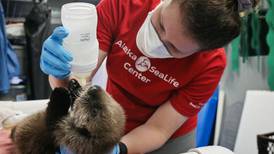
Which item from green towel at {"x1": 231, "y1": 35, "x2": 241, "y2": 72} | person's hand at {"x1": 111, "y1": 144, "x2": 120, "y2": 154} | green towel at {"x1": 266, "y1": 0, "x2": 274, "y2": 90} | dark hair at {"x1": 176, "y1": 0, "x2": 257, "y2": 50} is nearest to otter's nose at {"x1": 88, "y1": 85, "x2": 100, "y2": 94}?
person's hand at {"x1": 111, "y1": 144, "x2": 120, "y2": 154}

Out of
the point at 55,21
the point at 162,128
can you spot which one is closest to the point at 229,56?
the point at 55,21

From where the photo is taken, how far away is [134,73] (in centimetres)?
124

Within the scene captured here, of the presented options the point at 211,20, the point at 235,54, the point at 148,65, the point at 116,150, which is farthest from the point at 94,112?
the point at 235,54

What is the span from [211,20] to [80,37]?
32 centimetres

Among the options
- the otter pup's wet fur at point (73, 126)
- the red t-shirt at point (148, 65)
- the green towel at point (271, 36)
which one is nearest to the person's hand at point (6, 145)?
the otter pup's wet fur at point (73, 126)

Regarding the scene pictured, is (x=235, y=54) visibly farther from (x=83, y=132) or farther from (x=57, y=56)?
(x=83, y=132)

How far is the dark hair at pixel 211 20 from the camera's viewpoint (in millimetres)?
927

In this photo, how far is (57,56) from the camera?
0.91 m

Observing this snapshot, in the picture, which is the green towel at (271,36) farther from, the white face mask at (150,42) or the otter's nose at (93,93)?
the otter's nose at (93,93)

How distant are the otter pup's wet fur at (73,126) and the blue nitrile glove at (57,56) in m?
0.12

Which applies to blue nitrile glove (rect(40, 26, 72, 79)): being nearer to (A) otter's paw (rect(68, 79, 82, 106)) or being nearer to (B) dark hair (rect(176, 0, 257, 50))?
(A) otter's paw (rect(68, 79, 82, 106))

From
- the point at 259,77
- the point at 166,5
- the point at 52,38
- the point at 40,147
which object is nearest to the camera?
the point at 40,147

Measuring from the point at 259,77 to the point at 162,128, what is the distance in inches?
63.8

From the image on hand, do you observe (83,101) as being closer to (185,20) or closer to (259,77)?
(185,20)
